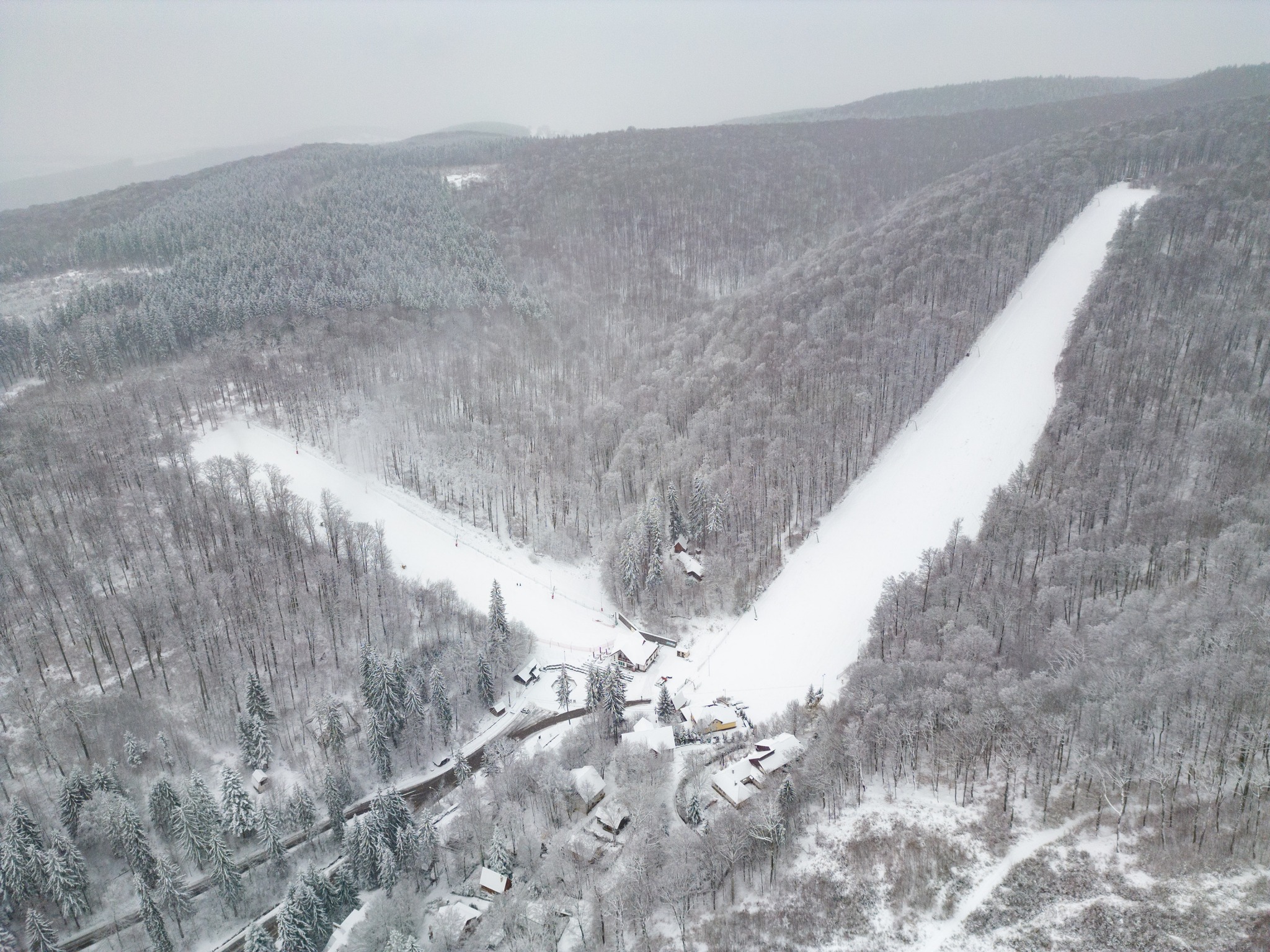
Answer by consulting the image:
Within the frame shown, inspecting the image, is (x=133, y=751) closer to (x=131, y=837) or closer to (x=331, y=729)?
(x=131, y=837)

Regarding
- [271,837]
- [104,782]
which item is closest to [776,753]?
[271,837]

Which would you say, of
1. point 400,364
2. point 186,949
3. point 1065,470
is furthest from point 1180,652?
point 400,364

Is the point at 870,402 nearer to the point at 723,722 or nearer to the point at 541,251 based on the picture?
the point at 723,722

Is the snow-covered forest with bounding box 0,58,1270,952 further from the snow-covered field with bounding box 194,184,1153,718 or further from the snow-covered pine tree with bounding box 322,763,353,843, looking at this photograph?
the snow-covered field with bounding box 194,184,1153,718

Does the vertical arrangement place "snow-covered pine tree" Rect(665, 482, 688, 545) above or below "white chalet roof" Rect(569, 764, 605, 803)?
above

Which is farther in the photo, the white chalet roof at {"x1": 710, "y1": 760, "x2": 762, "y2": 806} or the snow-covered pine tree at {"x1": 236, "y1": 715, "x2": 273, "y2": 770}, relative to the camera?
the snow-covered pine tree at {"x1": 236, "y1": 715, "x2": 273, "y2": 770}

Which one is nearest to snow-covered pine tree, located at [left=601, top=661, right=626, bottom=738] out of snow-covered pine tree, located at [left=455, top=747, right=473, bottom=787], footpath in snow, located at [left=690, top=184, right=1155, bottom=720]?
footpath in snow, located at [left=690, top=184, right=1155, bottom=720]

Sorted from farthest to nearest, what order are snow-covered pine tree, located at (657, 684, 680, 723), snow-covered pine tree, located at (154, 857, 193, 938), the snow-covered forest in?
1. snow-covered pine tree, located at (657, 684, 680, 723)
2. snow-covered pine tree, located at (154, 857, 193, 938)
3. the snow-covered forest

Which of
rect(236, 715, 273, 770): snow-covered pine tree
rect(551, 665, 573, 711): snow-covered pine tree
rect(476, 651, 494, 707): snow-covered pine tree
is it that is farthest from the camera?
rect(551, 665, 573, 711): snow-covered pine tree
